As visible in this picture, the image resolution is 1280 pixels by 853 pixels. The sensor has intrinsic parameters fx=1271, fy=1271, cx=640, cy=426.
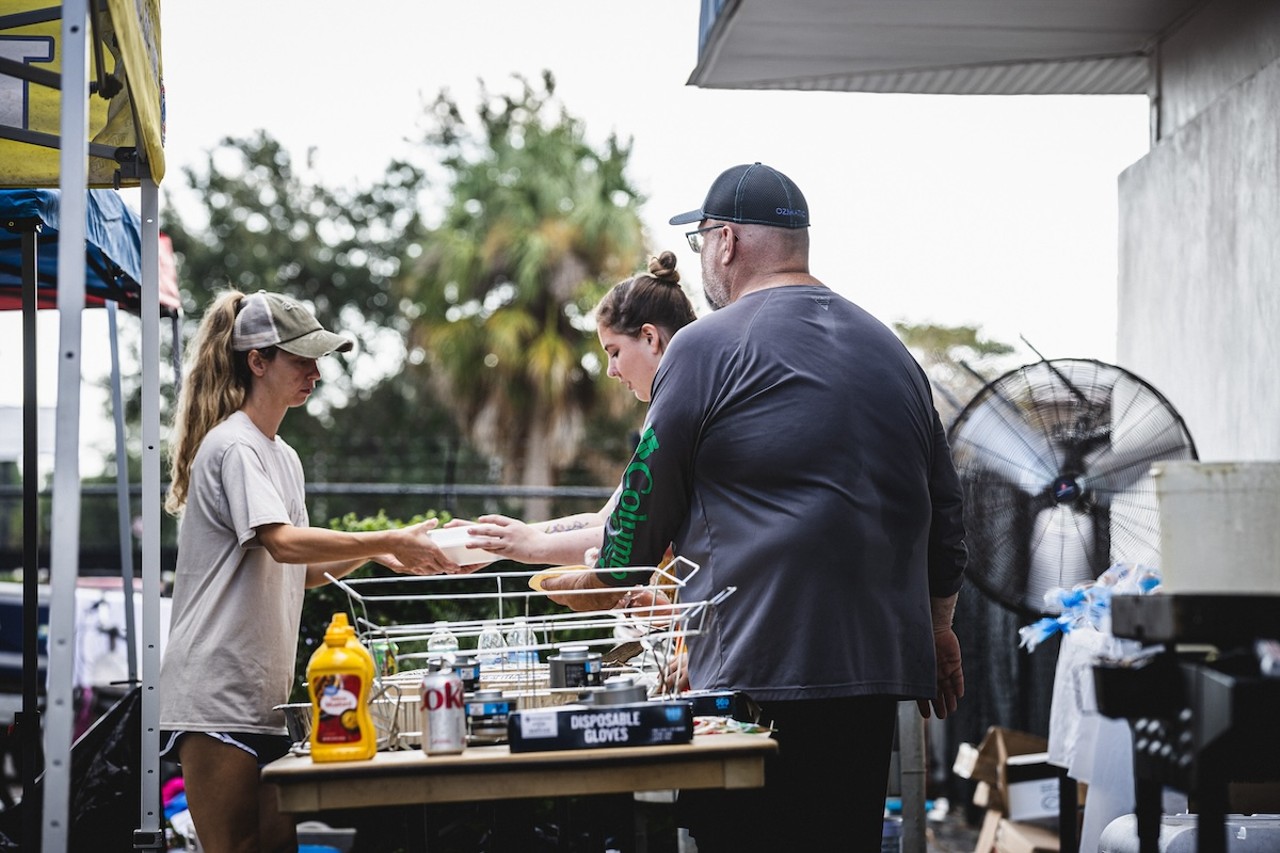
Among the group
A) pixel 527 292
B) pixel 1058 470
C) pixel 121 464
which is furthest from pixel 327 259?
pixel 1058 470

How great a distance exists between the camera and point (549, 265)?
66.7 ft

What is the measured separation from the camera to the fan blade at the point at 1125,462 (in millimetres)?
4617

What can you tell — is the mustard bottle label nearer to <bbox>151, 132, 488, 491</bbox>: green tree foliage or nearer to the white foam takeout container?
the white foam takeout container

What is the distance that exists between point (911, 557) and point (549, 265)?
17.9 metres

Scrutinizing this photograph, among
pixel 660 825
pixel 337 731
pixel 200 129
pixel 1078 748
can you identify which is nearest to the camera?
pixel 337 731

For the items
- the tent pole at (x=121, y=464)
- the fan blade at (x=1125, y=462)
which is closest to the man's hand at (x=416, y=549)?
the fan blade at (x=1125, y=462)

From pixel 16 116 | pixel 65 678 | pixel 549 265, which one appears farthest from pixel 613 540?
pixel 549 265

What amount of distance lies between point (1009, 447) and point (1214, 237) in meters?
1.52

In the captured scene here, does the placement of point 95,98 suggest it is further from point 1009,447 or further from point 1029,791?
point 1029,791

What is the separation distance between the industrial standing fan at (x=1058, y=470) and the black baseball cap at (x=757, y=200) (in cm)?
197

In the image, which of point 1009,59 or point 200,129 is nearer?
point 1009,59

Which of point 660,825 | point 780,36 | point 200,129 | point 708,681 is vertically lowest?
point 660,825

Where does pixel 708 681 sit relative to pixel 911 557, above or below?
below

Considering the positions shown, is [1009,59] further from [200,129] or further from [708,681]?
[200,129]
